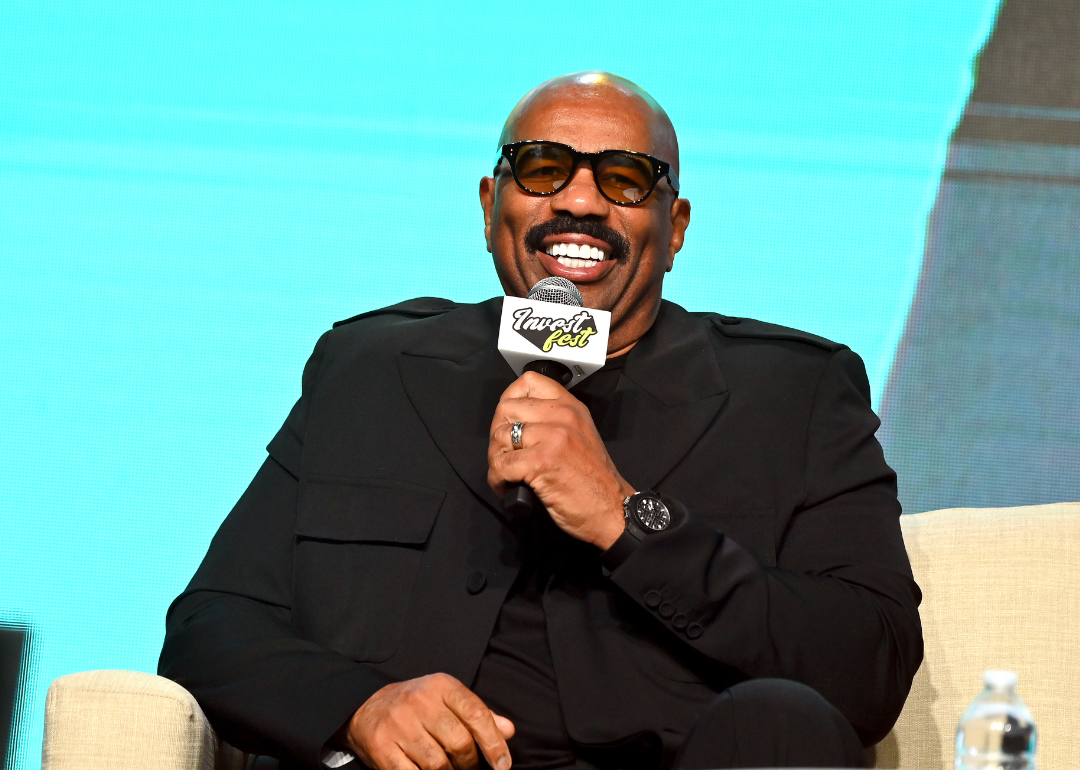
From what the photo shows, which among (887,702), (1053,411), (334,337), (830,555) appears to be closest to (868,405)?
(830,555)

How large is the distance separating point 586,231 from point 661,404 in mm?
281

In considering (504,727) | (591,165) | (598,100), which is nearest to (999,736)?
(504,727)

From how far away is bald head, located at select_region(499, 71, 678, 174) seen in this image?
193cm

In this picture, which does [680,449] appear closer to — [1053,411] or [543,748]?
[543,748]

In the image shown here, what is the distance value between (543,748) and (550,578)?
222 millimetres

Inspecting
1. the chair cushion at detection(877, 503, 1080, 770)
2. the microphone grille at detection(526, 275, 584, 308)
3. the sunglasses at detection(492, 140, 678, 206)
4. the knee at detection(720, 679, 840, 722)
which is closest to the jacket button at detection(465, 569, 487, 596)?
the microphone grille at detection(526, 275, 584, 308)

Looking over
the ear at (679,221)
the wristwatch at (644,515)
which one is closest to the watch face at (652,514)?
the wristwatch at (644,515)

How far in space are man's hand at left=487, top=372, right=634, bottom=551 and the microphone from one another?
0.10 feet

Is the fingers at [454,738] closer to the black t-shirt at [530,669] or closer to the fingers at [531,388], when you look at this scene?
the black t-shirt at [530,669]

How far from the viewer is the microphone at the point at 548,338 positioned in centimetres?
146

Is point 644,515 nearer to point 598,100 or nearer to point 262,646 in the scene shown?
point 262,646

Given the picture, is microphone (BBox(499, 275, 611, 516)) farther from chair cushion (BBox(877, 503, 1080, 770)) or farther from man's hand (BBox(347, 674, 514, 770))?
chair cushion (BBox(877, 503, 1080, 770))

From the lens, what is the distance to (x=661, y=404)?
1.82m

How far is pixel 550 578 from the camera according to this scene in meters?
1.68
